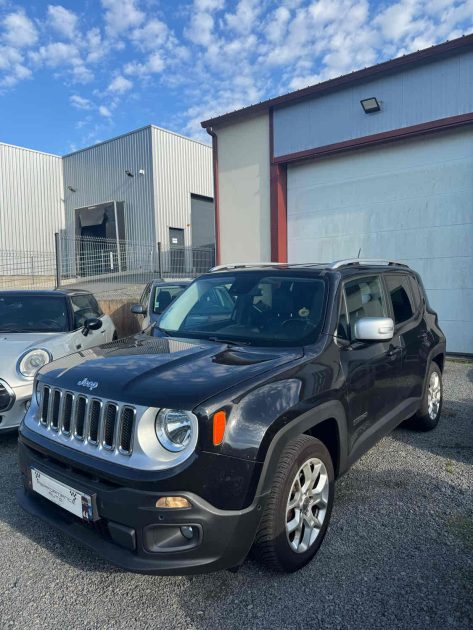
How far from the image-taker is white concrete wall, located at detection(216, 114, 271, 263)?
1105cm

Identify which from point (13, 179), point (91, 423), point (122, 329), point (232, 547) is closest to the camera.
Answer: point (232, 547)

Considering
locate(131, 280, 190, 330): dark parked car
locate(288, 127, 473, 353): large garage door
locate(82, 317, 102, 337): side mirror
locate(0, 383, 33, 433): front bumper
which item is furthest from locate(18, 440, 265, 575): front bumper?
locate(288, 127, 473, 353): large garage door

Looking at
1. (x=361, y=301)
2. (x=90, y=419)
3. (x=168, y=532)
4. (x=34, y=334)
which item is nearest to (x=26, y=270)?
(x=34, y=334)

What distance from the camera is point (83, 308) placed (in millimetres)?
6637

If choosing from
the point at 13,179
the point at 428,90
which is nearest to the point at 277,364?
the point at 428,90

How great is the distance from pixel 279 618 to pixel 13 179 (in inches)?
923

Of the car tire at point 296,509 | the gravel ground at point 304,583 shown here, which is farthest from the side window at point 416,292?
the car tire at point 296,509

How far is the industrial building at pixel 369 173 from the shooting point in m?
8.84

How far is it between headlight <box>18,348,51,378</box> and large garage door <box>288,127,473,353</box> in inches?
278

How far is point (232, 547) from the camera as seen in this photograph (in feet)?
7.43

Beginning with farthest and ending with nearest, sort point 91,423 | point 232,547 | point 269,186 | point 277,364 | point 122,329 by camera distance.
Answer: point 269,186 → point 122,329 → point 277,364 → point 91,423 → point 232,547

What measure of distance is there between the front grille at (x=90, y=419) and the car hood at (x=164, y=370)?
0.06 meters

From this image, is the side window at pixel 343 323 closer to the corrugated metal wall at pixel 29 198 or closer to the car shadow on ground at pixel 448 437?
the car shadow on ground at pixel 448 437

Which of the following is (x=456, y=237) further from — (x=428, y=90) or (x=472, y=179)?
(x=428, y=90)
